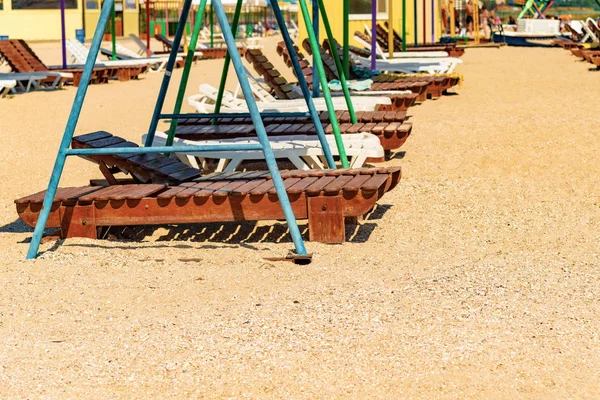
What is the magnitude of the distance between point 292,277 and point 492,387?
1.71 metres

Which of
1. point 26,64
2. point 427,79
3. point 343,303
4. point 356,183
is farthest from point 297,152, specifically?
point 26,64

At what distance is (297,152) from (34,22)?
1493 inches

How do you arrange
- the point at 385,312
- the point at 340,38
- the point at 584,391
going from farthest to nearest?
1. the point at 340,38
2. the point at 385,312
3. the point at 584,391

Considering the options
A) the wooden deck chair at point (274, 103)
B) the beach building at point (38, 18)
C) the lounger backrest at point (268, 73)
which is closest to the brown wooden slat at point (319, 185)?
the wooden deck chair at point (274, 103)

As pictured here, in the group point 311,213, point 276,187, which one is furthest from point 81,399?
point 311,213

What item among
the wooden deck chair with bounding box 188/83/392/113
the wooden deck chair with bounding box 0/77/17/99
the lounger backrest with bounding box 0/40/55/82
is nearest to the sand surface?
the wooden deck chair with bounding box 188/83/392/113

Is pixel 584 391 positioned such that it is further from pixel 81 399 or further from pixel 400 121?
pixel 400 121

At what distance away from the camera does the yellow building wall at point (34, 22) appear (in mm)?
42969

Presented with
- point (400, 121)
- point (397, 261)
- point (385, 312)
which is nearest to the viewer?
point (385, 312)

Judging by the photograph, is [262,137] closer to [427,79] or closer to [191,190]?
[191,190]

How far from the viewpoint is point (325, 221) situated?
5.82 metres

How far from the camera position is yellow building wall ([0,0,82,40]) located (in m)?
43.0

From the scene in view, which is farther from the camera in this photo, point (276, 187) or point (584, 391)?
point (276, 187)

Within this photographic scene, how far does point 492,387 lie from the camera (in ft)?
11.3
